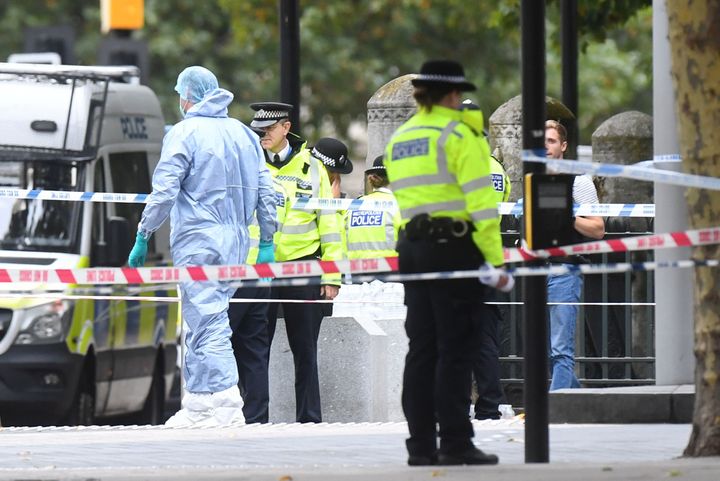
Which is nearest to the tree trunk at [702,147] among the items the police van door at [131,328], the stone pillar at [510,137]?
the stone pillar at [510,137]

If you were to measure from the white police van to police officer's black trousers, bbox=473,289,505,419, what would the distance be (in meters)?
3.21

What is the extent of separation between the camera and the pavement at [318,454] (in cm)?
855

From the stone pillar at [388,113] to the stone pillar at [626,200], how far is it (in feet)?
4.70

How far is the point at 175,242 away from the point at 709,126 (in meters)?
3.62

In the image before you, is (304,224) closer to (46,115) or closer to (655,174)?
(46,115)

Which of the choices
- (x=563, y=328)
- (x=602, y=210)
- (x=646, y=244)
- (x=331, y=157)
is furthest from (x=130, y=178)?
(x=646, y=244)

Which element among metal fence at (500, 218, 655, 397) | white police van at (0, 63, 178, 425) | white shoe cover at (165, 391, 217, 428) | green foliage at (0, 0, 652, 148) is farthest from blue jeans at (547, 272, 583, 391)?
green foliage at (0, 0, 652, 148)

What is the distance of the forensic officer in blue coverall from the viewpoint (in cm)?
1149

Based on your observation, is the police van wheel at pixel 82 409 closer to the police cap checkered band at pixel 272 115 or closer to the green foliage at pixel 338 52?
the police cap checkered band at pixel 272 115

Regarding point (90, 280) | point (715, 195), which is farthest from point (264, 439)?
point (715, 195)

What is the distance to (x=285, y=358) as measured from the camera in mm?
13078

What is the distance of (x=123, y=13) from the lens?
68.8ft

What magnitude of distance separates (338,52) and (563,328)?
24.2 m

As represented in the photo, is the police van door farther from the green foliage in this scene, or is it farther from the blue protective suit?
the green foliage
